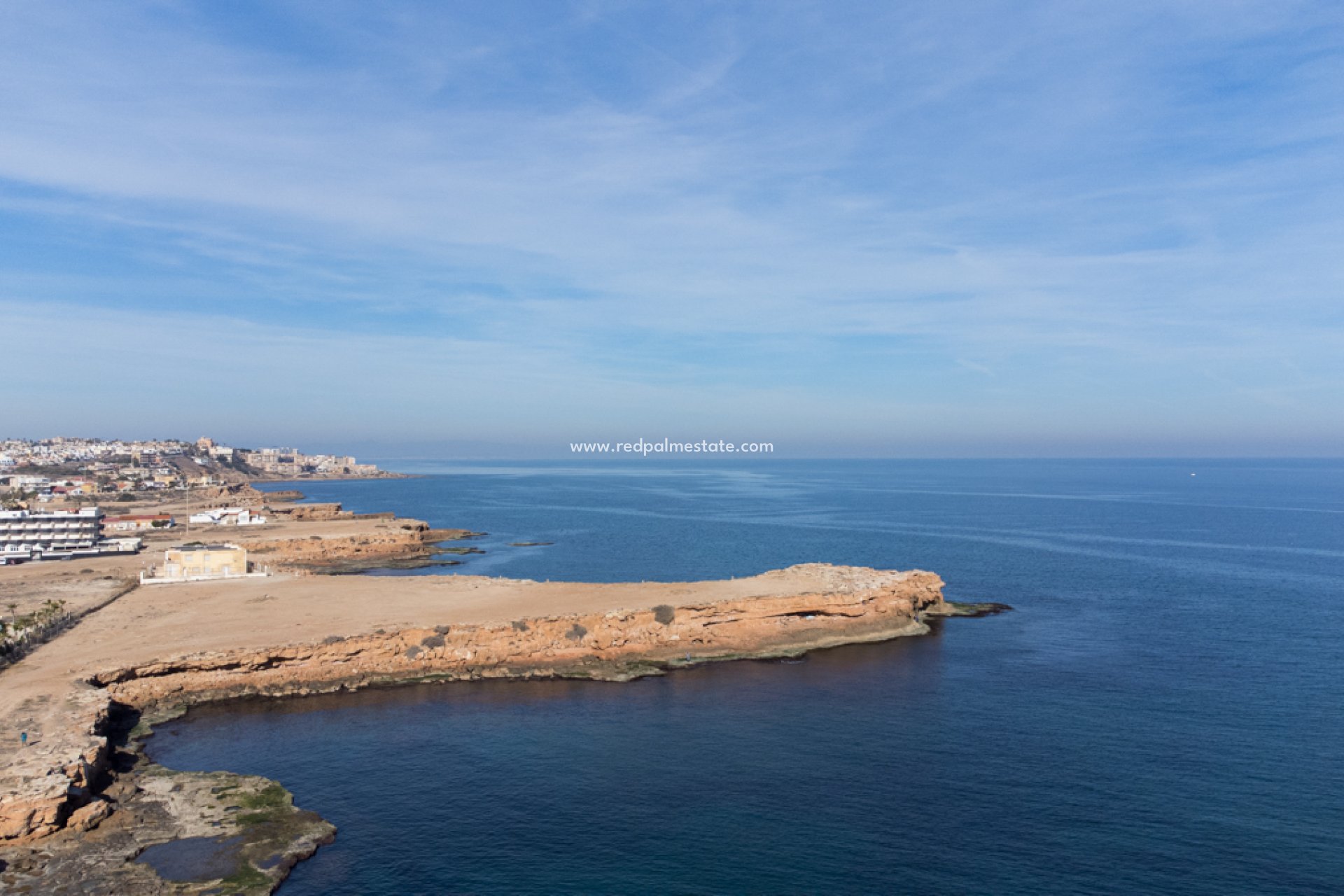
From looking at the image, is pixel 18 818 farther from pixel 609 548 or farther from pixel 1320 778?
pixel 609 548

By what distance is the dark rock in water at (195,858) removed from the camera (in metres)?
23.8

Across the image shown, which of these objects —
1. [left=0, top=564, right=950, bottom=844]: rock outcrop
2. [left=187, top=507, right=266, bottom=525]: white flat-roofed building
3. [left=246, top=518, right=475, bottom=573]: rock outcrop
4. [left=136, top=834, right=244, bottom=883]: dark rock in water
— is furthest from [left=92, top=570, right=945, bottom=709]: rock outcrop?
[left=187, top=507, right=266, bottom=525]: white flat-roofed building

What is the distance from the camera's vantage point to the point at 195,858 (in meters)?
24.8

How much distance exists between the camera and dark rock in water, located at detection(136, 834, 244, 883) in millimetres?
23844

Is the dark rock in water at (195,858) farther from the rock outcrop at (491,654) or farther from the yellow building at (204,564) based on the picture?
the yellow building at (204,564)

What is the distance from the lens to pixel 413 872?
24.7 metres

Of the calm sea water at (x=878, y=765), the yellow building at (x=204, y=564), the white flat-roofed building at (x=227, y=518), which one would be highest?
the yellow building at (x=204, y=564)

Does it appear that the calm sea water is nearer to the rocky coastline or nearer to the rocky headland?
the rocky coastline

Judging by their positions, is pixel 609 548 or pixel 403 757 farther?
pixel 609 548

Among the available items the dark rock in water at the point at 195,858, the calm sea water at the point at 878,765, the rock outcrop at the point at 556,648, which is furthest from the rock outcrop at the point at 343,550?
the dark rock in water at the point at 195,858

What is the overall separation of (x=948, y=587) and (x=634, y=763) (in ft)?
156

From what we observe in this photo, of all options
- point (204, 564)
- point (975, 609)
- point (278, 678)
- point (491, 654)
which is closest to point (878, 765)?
point (491, 654)

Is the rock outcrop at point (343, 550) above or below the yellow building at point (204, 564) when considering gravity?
below

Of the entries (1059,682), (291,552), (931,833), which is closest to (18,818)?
(931,833)
